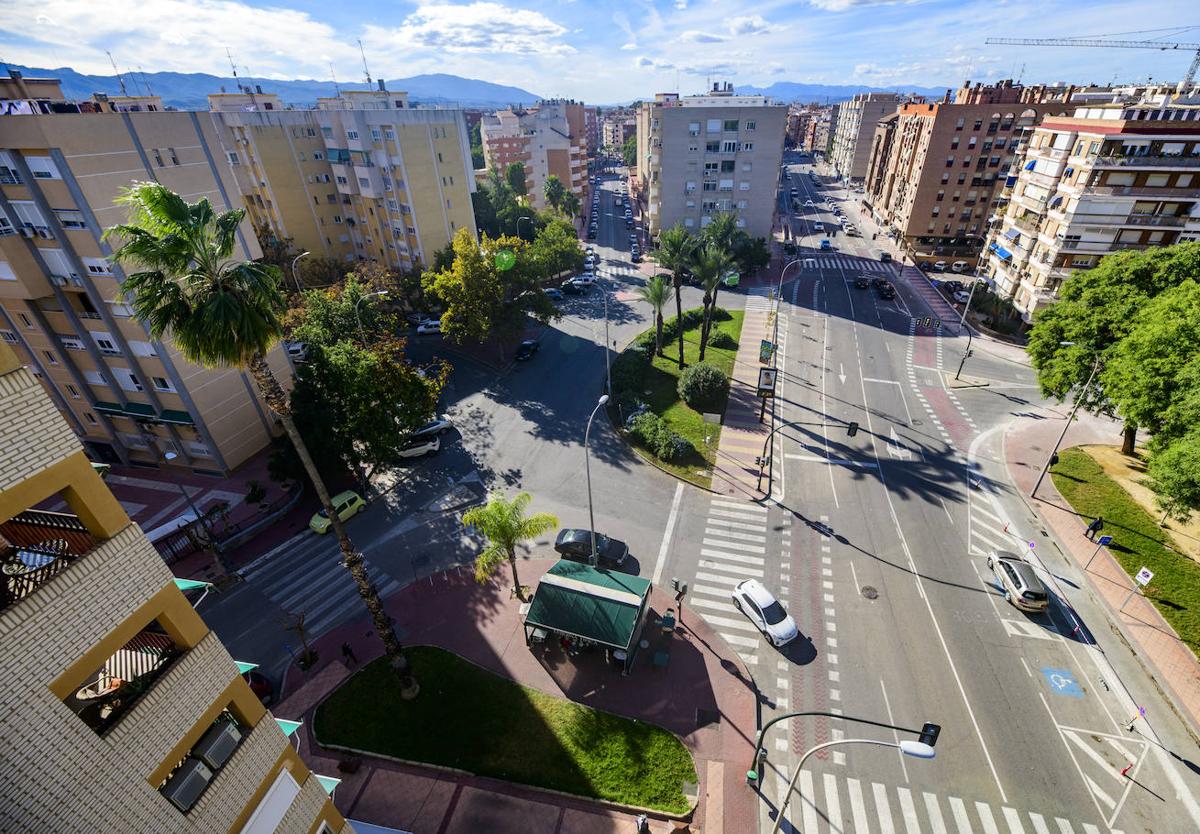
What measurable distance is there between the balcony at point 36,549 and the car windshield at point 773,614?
24.1 meters

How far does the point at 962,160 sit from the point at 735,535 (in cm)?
7777

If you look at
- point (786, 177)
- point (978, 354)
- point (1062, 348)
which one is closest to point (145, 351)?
point (1062, 348)

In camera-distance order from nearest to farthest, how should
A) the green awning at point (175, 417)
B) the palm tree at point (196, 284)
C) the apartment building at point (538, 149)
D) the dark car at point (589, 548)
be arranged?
the palm tree at point (196, 284)
the dark car at point (589, 548)
the green awning at point (175, 417)
the apartment building at point (538, 149)

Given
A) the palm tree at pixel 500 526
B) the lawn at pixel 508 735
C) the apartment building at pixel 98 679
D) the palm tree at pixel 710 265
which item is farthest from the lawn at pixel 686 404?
the apartment building at pixel 98 679

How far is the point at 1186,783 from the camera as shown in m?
19.6

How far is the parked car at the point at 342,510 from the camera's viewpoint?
1217 inches

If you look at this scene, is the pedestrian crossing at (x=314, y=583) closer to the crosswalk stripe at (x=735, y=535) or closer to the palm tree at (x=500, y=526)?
the palm tree at (x=500, y=526)

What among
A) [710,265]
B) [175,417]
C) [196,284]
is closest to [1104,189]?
[710,265]

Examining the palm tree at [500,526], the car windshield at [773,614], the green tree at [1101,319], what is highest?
the green tree at [1101,319]

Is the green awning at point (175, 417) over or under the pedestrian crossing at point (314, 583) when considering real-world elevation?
over

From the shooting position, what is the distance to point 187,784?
1012 cm

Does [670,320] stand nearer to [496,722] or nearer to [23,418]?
[496,722]

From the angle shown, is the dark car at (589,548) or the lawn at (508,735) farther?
the dark car at (589,548)

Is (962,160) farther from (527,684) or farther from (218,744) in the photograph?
(218,744)
